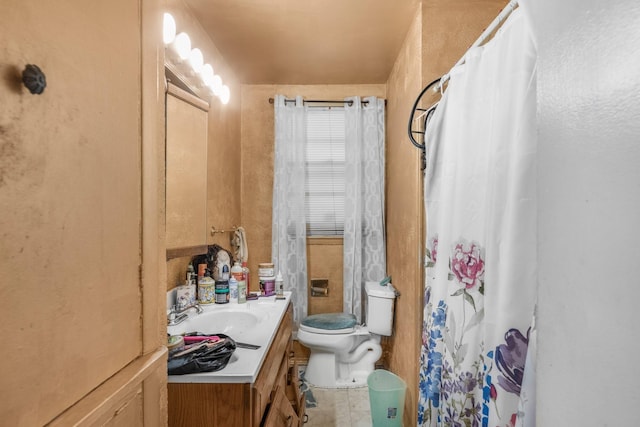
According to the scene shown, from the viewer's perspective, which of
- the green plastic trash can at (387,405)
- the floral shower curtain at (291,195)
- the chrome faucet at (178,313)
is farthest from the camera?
the floral shower curtain at (291,195)

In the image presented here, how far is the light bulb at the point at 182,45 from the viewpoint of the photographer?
58.6 inches

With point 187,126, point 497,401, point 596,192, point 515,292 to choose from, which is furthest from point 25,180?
point 187,126

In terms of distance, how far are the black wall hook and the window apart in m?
2.28

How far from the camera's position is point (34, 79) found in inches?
13.2

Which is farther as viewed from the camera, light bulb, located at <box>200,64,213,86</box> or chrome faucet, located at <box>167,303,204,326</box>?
light bulb, located at <box>200,64,213,86</box>

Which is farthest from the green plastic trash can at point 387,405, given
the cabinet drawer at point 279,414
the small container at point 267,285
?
the small container at point 267,285

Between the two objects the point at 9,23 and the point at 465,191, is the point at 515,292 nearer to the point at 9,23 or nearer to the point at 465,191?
the point at 465,191

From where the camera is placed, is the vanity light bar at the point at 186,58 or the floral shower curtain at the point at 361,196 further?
the floral shower curtain at the point at 361,196

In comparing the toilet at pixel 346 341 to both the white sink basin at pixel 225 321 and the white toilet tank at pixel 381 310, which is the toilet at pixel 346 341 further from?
the white sink basin at pixel 225 321

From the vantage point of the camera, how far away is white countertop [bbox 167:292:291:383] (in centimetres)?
90

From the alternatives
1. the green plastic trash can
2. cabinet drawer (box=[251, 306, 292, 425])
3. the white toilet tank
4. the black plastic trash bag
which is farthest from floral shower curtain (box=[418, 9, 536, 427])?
the white toilet tank

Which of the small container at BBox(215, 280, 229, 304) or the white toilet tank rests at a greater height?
the small container at BBox(215, 280, 229, 304)

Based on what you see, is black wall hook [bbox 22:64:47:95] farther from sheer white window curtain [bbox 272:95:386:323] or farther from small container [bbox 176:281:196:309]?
sheer white window curtain [bbox 272:95:386:323]

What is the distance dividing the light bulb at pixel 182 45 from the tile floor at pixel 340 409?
2152mm
